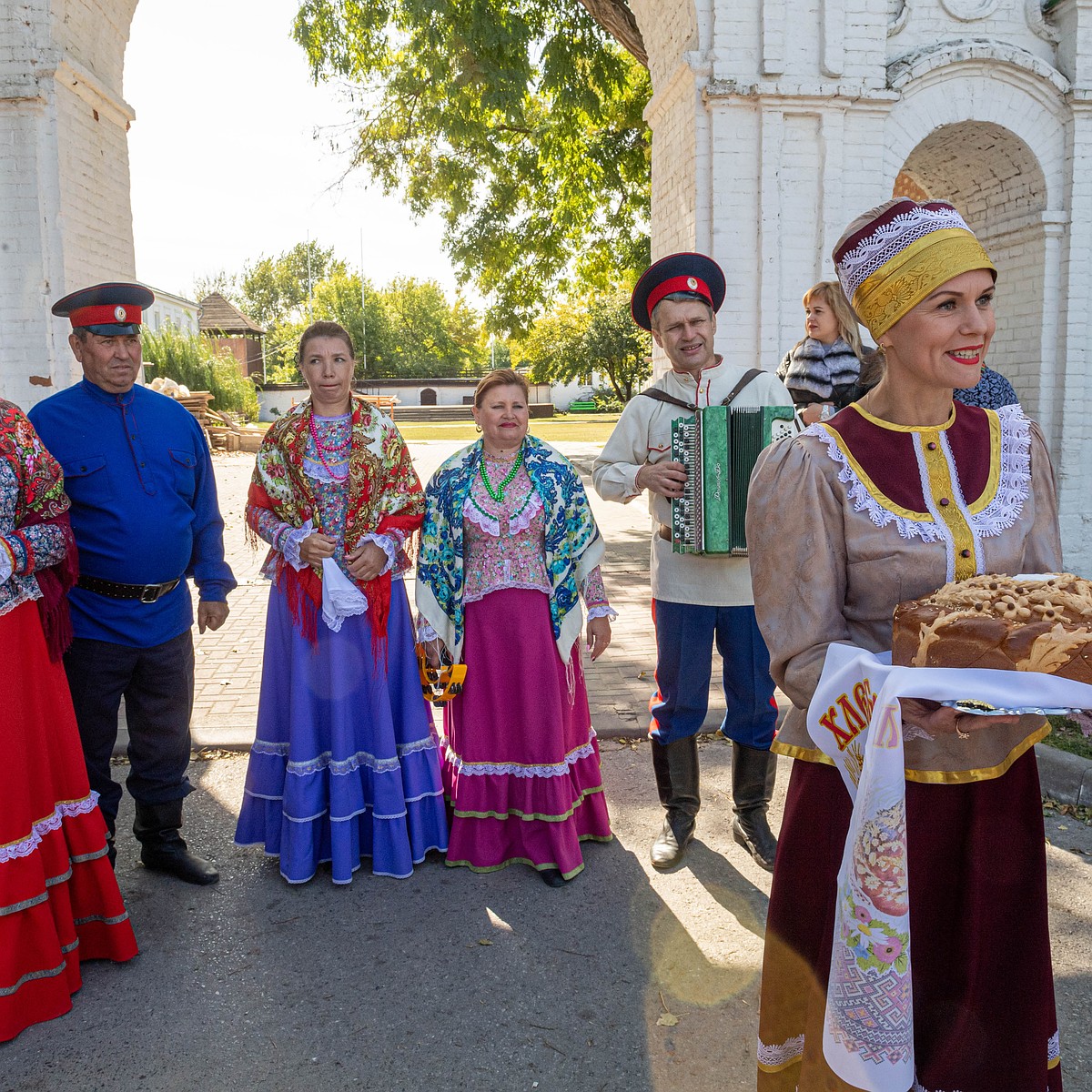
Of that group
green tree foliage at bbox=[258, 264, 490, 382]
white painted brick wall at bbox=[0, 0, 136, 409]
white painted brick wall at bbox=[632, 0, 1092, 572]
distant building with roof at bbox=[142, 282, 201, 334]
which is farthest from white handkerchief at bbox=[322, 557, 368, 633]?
green tree foliage at bbox=[258, 264, 490, 382]

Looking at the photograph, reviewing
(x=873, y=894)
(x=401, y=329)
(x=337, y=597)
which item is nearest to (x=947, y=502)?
(x=873, y=894)

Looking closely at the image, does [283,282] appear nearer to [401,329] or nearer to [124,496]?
[401,329]

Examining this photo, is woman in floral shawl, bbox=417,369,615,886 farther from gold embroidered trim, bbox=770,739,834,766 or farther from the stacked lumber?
the stacked lumber

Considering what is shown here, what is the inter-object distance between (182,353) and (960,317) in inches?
1359

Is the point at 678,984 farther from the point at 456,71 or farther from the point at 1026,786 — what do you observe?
the point at 456,71

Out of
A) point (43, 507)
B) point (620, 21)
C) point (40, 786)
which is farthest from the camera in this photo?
point (620, 21)

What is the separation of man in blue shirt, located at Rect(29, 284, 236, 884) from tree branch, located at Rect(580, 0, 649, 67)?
8115 mm

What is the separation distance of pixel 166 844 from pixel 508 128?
12984mm

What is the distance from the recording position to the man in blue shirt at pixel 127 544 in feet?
11.9

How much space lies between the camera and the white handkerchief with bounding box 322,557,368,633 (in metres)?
3.78

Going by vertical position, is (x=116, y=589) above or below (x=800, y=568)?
below

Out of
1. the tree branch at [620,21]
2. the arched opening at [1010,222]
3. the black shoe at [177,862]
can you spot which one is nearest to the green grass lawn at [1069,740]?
the black shoe at [177,862]

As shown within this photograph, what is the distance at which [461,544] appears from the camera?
396 centimetres

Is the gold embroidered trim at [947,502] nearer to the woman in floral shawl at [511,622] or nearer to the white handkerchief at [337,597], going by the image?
the woman in floral shawl at [511,622]
